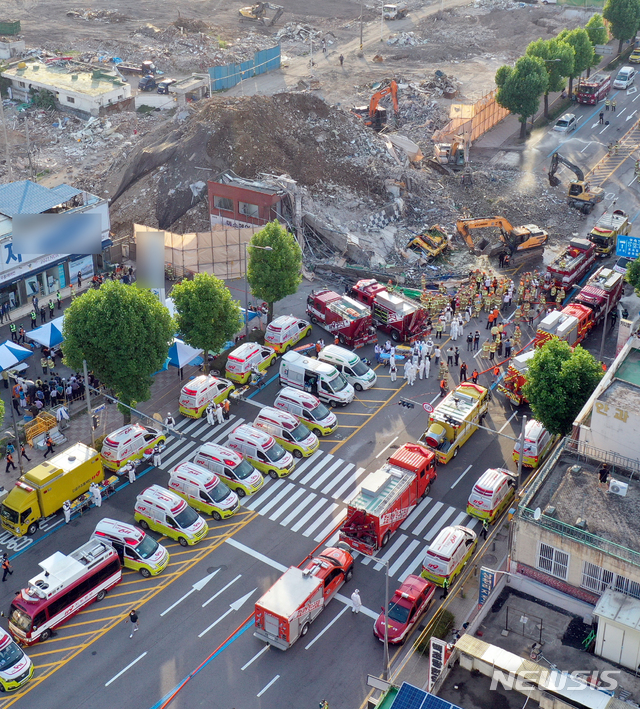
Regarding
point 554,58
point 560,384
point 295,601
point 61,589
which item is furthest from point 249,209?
point 554,58

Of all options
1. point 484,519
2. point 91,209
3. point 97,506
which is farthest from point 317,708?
point 91,209

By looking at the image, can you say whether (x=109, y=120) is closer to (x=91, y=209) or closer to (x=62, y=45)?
(x=62, y=45)

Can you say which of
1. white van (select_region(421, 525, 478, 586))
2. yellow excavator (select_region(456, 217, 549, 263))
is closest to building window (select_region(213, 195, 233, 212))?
yellow excavator (select_region(456, 217, 549, 263))

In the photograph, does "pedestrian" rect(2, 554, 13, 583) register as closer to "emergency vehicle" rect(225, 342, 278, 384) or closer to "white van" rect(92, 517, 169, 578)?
"white van" rect(92, 517, 169, 578)

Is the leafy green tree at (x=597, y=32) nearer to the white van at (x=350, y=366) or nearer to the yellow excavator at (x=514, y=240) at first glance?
the yellow excavator at (x=514, y=240)

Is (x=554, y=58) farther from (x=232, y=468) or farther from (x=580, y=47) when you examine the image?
(x=232, y=468)

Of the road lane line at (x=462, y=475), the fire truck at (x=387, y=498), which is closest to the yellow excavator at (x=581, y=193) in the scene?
the road lane line at (x=462, y=475)
